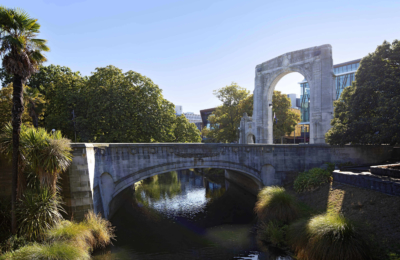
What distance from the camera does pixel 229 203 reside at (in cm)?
2258

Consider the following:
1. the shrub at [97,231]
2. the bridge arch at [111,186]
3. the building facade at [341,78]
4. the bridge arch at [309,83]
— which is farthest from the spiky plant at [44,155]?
the building facade at [341,78]

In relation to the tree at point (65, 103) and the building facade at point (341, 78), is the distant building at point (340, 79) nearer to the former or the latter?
the building facade at point (341, 78)

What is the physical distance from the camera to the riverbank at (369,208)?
10.1 metres

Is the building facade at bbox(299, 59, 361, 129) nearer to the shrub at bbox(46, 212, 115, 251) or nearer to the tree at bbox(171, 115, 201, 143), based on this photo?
the tree at bbox(171, 115, 201, 143)

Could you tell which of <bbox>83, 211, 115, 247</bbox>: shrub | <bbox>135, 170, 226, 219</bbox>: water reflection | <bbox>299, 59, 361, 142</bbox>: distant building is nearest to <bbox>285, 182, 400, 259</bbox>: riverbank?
<bbox>135, 170, 226, 219</bbox>: water reflection

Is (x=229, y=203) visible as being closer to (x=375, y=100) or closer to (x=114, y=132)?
→ (x=114, y=132)

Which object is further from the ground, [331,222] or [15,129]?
[15,129]

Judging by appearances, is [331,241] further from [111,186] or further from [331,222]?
[111,186]

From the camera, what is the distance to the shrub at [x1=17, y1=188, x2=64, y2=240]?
34.2 ft

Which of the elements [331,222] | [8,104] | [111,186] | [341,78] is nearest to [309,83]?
[331,222]

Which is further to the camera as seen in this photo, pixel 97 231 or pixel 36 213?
pixel 97 231

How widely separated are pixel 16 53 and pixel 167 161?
35.2ft

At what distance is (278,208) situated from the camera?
48.0ft

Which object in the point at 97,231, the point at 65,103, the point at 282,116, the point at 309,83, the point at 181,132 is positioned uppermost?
the point at 309,83
